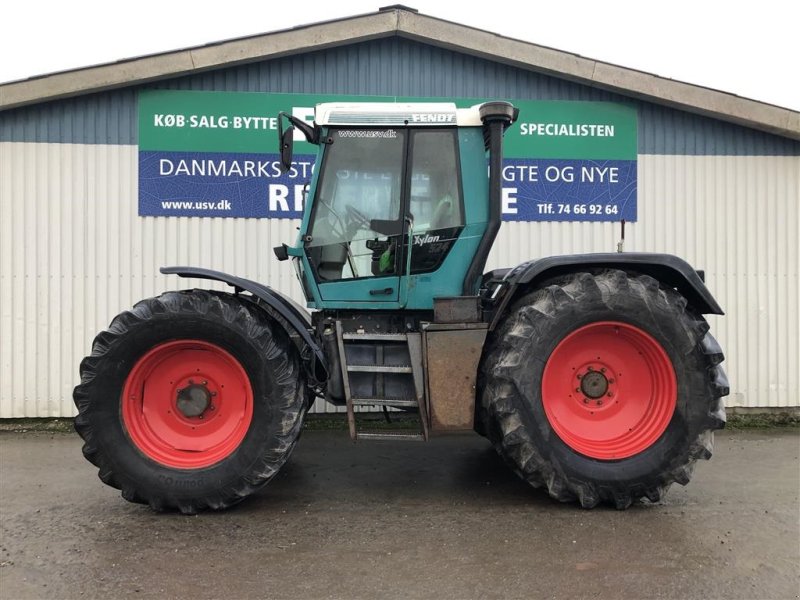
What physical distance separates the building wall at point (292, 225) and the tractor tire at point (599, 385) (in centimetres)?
282

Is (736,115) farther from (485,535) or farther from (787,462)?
(485,535)

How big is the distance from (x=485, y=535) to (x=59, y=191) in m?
5.69

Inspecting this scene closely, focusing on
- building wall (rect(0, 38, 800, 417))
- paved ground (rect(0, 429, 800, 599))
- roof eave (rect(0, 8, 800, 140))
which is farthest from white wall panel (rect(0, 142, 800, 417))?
paved ground (rect(0, 429, 800, 599))

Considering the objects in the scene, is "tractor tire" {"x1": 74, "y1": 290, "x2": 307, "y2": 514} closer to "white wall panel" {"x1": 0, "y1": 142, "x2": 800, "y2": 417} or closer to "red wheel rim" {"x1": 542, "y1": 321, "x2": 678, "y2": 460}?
"red wheel rim" {"x1": 542, "y1": 321, "x2": 678, "y2": 460}

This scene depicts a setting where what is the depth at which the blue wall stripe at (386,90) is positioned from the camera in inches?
239

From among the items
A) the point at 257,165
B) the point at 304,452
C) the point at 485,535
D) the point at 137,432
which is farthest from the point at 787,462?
the point at 257,165

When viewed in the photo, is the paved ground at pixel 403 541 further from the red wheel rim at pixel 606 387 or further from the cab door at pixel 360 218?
the cab door at pixel 360 218

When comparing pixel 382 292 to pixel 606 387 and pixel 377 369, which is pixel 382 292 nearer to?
pixel 377 369

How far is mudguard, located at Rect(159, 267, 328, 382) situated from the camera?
369 centimetres

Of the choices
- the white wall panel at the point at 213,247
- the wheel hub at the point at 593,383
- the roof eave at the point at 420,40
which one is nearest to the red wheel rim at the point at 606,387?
the wheel hub at the point at 593,383

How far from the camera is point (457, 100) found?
6.38 m

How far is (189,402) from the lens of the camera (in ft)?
12.4

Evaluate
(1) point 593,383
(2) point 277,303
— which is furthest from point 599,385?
(2) point 277,303

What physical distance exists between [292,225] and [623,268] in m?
3.69
